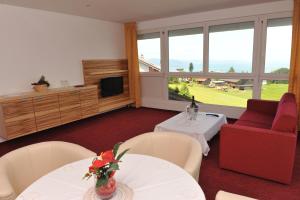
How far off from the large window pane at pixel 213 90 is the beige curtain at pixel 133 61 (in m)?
0.98

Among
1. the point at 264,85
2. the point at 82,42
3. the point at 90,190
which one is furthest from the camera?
the point at 82,42

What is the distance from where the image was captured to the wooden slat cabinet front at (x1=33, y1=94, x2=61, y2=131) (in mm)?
3896

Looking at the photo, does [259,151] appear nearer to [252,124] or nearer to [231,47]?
[252,124]

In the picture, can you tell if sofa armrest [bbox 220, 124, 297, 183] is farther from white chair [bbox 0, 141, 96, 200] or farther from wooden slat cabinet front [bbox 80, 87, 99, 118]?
wooden slat cabinet front [bbox 80, 87, 99, 118]

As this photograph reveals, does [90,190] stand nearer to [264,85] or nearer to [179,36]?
[264,85]

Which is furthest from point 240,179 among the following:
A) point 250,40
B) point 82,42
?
point 82,42

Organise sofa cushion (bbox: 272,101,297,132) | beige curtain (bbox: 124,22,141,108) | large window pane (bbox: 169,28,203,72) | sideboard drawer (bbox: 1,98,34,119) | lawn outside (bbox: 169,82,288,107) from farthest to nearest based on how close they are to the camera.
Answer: beige curtain (bbox: 124,22,141,108)
large window pane (bbox: 169,28,203,72)
lawn outside (bbox: 169,82,288,107)
sideboard drawer (bbox: 1,98,34,119)
sofa cushion (bbox: 272,101,297,132)

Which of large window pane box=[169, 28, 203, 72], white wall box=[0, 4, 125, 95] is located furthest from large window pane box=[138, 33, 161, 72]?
white wall box=[0, 4, 125, 95]

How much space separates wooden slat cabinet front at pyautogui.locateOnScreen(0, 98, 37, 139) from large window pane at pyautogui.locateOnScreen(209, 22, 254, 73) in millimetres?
4086

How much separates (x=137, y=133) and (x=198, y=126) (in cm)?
143

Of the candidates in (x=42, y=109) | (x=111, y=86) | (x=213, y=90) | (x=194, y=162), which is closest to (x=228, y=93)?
(x=213, y=90)

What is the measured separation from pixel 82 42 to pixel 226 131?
4037 mm

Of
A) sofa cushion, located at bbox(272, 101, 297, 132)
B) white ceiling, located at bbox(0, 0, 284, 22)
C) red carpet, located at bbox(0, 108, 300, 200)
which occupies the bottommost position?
red carpet, located at bbox(0, 108, 300, 200)

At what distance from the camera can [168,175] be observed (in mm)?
1346
